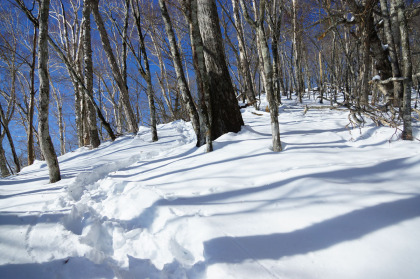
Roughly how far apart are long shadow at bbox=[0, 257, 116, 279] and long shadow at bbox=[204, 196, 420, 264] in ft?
2.38

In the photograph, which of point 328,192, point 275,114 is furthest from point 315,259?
point 275,114

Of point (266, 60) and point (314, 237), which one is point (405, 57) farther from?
point (314, 237)

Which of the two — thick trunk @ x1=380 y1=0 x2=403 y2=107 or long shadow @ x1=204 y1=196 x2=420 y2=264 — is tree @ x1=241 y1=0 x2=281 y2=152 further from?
thick trunk @ x1=380 y1=0 x2=403 y2=107

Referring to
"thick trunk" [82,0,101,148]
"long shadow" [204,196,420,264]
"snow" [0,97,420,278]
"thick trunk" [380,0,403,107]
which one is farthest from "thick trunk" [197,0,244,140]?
"thick trunk" [82,0,101,148]

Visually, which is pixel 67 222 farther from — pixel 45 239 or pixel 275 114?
pixel 275 114

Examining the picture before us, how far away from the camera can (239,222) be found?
1.36 m

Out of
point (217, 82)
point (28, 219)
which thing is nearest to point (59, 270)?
point (28, 219)

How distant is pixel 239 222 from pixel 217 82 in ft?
9.69

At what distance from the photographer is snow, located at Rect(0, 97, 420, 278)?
1007 millimetres

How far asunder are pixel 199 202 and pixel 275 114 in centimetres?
157

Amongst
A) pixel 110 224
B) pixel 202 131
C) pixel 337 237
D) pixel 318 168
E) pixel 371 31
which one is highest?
pixel 371 31

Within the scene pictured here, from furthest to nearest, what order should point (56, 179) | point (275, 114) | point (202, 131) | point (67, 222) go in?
point (202, 131)
point (56, 179)
point (275, 114)
point (67, 222)

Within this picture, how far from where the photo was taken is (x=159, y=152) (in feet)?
14.8

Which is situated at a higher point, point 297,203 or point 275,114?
point 275,114
